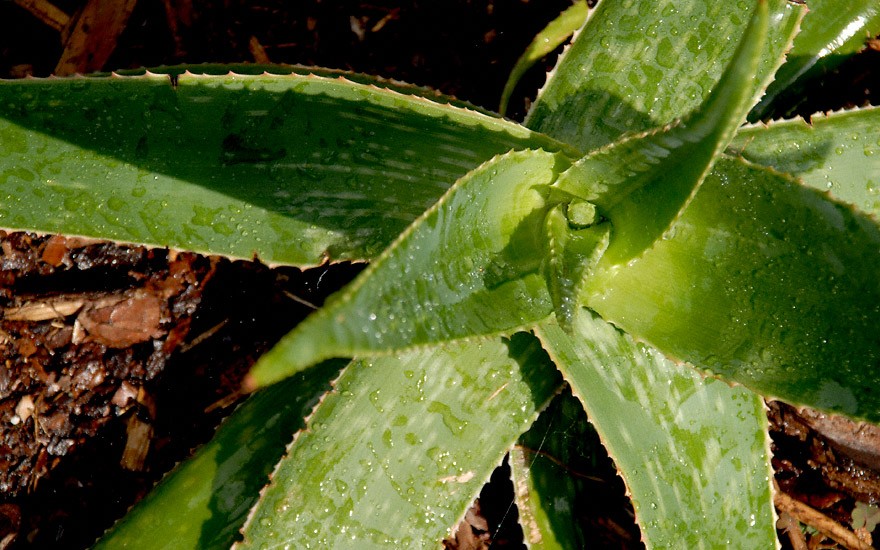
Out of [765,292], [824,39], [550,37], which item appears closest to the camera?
[765,292]

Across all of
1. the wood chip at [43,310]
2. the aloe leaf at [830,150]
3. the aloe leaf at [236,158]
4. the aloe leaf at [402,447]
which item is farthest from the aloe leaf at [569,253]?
the wood chip at [43,310]

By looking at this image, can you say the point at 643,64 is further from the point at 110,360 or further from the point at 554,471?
the point at 110,360

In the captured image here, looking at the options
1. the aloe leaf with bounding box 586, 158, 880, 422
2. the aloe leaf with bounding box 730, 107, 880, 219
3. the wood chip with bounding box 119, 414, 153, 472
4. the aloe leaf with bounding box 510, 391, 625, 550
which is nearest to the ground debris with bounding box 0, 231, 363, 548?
the wood chip with bounding box 119, 414, 153, 472

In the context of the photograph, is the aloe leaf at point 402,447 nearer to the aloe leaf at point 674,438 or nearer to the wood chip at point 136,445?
the aloe leaf at point 674,438

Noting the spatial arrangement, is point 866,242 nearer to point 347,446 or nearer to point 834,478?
point 347,446

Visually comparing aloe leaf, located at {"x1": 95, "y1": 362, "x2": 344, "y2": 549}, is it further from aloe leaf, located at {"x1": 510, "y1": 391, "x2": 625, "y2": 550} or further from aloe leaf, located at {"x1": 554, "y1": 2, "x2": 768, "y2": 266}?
aloe leaf, located at {"x1": 554, "y1": 2, "x2": 768, "y2": 266}

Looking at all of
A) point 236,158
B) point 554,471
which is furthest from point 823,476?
point 236,158
